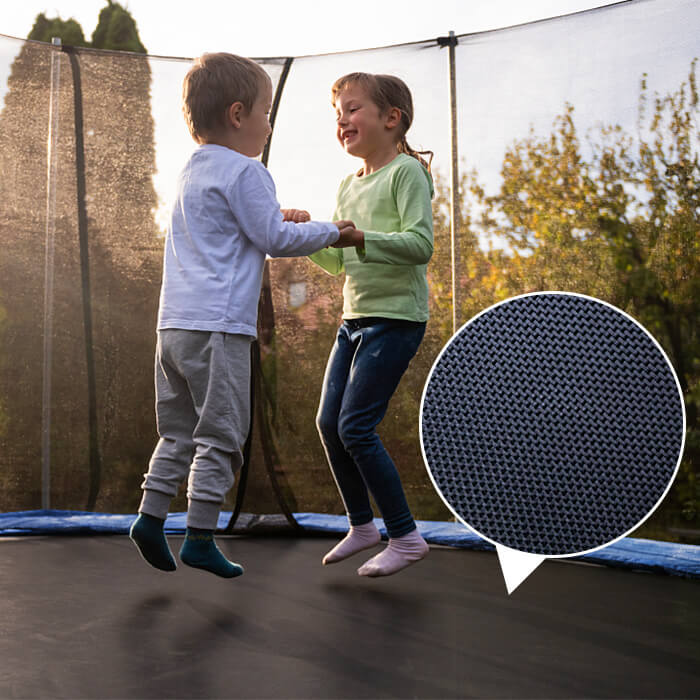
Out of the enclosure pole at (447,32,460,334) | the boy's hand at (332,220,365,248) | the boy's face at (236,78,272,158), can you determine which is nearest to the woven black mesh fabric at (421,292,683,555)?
the boy's hand at (332,220,365,248)

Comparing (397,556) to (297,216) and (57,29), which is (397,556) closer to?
(297,216)

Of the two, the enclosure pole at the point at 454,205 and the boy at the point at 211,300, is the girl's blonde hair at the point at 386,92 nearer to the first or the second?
the boy at the point at 211,300

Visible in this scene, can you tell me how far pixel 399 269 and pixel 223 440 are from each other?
0.48m

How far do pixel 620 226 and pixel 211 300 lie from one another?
3.16 ft


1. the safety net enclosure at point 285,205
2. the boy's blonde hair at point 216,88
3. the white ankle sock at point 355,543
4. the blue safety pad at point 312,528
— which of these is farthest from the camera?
the safety net enclosure at point 285,205

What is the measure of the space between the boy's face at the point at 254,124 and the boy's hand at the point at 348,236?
0.22 meters

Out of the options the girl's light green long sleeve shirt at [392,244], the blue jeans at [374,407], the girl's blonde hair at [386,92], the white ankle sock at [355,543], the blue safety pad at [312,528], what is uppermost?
the girl's blonde hair at [386,92]

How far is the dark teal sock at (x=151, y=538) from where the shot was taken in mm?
1429

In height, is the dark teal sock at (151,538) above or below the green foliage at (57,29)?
below

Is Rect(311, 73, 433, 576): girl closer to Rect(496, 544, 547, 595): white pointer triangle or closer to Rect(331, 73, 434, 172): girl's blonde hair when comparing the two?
Rect(331, 73, 434, 172): girl's blonde hair

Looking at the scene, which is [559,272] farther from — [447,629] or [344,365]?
[447,629]

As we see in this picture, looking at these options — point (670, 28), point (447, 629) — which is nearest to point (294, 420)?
point (447, 629)

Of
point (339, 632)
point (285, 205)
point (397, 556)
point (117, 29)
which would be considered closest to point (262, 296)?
point (285, 205)

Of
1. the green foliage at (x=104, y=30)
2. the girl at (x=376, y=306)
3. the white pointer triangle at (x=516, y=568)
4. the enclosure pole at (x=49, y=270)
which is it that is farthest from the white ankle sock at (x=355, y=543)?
the green foliage at (x=104, y=30)
